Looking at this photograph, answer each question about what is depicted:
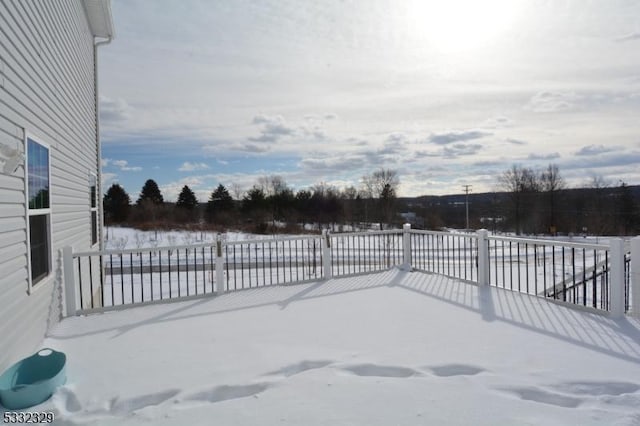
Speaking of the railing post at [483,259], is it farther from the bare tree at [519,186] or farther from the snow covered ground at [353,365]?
the bare tree at [519,186]

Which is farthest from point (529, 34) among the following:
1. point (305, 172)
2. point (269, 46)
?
point (305, 172)

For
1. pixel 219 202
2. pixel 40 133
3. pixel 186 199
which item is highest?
pixel 186 199

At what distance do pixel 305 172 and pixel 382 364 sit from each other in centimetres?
3438

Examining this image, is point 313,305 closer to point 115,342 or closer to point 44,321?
point 115,342

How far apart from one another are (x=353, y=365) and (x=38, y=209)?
3.37m

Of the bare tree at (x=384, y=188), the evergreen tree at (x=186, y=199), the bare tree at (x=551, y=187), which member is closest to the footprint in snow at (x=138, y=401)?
the bare tree at (x=384, y=188)

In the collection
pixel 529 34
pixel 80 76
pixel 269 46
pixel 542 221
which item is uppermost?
pixel 269 46

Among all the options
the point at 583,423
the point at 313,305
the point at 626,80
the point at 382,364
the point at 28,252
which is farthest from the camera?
the point at 626,80

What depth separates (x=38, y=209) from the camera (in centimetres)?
377

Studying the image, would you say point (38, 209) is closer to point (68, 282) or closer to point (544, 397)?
point (68, 282)

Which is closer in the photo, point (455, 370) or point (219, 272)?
point (455, 370)

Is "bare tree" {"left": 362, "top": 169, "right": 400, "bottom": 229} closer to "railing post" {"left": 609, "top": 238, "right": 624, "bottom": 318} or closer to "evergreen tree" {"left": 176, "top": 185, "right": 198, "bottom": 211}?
"evergreen tree" {"left": 176, "top": 185, "right": 198, "bottom": 211}

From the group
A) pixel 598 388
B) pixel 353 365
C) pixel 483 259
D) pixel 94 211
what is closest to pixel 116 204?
pixel 94 211

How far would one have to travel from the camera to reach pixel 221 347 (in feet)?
11.2
